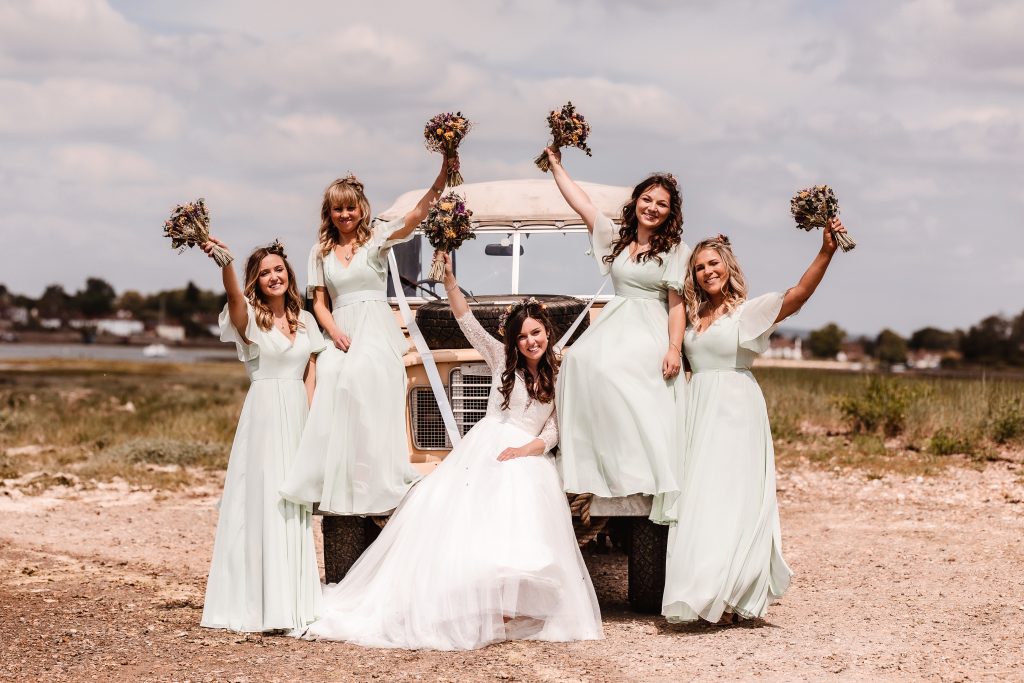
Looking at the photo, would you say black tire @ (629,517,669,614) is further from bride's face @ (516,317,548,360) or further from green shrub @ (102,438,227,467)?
green shrub @ (102,438,227,467)

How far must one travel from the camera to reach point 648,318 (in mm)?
6910

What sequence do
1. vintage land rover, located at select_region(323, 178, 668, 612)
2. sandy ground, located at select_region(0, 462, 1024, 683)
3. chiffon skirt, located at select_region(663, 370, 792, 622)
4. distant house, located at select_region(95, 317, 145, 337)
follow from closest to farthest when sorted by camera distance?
sandy ground, located at select_region(0, 462, 1024, 683), chiffon skirt, located at select_region(663, 370, 792, 622), vintage land rover, located at select_region(323, 178, 668, 612), distant house, located at select_region(95, 317, 145, 337)

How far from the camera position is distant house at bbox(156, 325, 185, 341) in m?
129

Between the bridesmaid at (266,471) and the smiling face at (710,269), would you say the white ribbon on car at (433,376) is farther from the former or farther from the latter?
the smiling face at (710,269)

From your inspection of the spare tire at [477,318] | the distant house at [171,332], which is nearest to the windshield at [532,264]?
the spare tire at [477,318]

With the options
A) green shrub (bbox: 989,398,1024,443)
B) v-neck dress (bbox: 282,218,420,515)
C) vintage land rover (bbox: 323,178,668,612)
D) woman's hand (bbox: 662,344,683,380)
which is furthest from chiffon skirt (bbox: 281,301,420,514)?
green shrub (bbox: 989,398,1024,443)

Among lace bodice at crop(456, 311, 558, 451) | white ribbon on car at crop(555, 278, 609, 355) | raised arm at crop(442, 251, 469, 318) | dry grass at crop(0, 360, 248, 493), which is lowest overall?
dry grass at crop(0, 360, 248, 493)

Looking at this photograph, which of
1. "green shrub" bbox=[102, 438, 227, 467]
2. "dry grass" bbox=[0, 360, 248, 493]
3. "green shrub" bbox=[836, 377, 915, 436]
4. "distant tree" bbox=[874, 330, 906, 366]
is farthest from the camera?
"distant tree" bbox=[874, 330, 906, 366]

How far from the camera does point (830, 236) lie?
650cm

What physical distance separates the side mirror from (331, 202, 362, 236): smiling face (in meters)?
2.12

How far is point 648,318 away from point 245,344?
7.56 ft

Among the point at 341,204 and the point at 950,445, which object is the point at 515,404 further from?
the point at 950,445

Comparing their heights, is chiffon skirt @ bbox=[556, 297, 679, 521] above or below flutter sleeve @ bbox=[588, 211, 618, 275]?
below

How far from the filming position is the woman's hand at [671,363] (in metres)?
6.82
